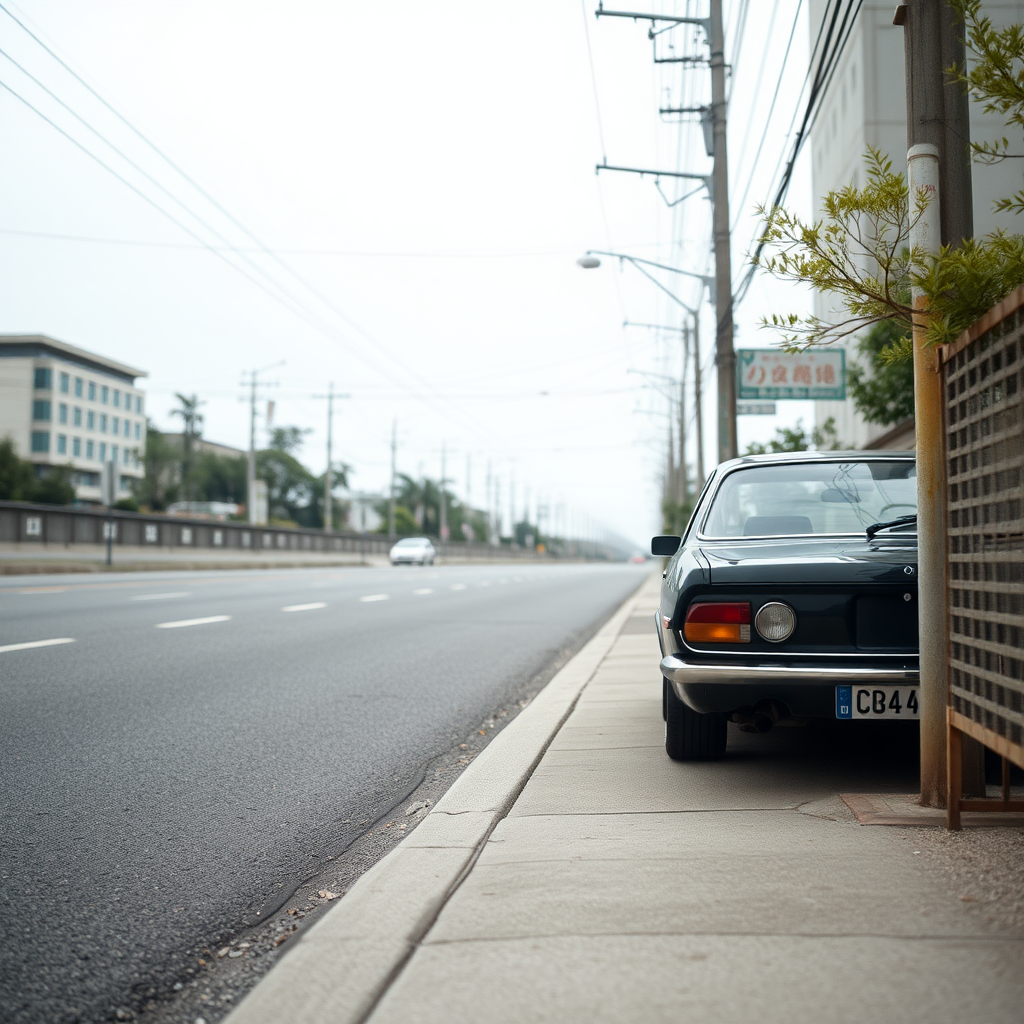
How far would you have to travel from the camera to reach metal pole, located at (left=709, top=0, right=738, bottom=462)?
16.9m

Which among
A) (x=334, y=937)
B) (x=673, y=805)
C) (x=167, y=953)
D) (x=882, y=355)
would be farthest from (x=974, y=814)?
(x=167, y=953)

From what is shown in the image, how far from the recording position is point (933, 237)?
4.12 metres

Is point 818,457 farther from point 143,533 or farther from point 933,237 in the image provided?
point 143,533

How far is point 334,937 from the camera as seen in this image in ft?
9.45

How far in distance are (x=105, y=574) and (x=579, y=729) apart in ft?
77.7

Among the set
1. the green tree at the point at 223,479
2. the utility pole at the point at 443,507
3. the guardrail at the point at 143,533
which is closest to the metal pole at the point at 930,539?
the guardrail at the point at 143,533

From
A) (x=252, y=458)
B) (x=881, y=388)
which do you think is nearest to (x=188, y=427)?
(x=252, y=458)

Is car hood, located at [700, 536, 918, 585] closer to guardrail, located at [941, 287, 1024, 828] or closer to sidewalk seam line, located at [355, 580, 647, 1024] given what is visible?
guardrail, located at [941, 287, 1024, 828]

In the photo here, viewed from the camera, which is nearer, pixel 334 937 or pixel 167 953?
pixel 334 937

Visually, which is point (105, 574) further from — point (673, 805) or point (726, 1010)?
point (726, 1010)

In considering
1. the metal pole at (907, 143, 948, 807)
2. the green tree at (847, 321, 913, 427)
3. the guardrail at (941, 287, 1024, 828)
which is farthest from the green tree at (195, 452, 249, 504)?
the guardrail at (941, 287, 1024, 828)

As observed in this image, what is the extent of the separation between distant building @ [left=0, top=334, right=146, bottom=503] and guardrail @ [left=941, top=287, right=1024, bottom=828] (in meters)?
94.6

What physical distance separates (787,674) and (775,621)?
232 millimetres

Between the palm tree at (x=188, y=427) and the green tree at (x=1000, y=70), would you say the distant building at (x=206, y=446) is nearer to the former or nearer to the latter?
the palm tree at (x=188, y=427)
